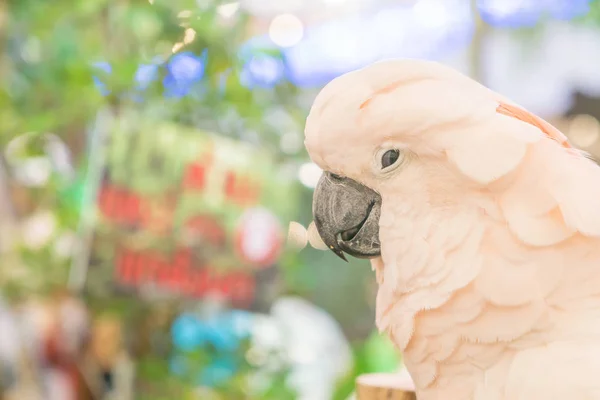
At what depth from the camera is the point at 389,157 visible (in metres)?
0.63

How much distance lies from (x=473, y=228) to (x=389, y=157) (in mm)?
120

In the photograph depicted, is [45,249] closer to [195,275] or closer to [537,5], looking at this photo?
[195,275]

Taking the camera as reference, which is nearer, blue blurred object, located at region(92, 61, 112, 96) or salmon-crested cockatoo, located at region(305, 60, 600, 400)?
salmon-crested cockatoo, located at region(305, 60, 600, 400)

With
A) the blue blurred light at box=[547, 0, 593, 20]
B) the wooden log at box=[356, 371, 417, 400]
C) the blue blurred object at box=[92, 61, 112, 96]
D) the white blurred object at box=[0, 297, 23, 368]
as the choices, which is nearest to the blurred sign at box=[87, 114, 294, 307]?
the blue blurred object at box=[92, 61, 112, 96]

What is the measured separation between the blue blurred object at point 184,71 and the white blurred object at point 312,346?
69cm

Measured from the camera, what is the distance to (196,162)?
5.01 ft

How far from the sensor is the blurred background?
131cm

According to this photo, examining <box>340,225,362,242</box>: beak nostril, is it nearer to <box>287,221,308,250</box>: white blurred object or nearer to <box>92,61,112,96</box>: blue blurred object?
<box>287,221,308,250</box>: white blurred object

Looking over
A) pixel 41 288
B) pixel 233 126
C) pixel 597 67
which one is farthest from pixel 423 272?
pixel 597 67

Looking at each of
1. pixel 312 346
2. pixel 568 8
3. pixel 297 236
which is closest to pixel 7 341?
pixel 312 346

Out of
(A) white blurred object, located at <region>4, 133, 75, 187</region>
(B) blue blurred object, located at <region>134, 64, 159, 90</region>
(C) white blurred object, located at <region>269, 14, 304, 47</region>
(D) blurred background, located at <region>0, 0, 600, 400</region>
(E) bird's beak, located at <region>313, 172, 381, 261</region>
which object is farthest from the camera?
(C) white blurred object, located at <region>269, 14, 304, 47</region>

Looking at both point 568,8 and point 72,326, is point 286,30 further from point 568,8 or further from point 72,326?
point 72,326

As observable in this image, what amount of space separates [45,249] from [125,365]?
0.39 meters

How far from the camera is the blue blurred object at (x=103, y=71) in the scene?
48.0 inches
